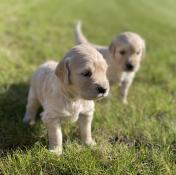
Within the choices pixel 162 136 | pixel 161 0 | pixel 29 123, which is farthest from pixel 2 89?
pixel 161 0

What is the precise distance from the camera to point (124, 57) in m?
5.72

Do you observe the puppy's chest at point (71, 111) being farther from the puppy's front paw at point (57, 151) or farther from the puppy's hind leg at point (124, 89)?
the puppy's hind leg at point (124, 89)

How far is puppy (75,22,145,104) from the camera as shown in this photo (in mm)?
5645

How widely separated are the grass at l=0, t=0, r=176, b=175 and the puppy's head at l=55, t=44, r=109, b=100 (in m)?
0.59

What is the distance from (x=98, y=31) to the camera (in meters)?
10.8

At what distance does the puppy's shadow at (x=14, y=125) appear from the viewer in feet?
13.9

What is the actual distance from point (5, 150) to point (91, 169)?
37.5 inches

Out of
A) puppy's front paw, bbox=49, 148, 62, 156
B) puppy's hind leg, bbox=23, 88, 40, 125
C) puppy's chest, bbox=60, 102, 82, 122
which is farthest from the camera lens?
puppy's hind leg, bbox=23, 88, 40, 125

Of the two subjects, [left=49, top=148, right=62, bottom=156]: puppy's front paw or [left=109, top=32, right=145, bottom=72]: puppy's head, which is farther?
[left=109, top=32, right=145, bottom=72]: puppy's head

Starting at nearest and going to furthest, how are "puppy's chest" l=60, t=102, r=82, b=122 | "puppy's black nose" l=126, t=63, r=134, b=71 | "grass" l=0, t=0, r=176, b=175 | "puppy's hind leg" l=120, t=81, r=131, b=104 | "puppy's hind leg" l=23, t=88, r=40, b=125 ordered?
1. "grass" l=0, t=0, r=176, b=175
2. "puppy's chest" l=60, t=102, r=82, b=122
3. "puppy's hind leg" l=23, t=88, r=40, b=125
4. "puppy's black nose" l=126, t=63, r=134, b=71
5. "puppy's hind leg" l=120, t=81, r=131, b=104

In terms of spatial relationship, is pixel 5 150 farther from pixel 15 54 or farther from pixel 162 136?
pixel 15 54

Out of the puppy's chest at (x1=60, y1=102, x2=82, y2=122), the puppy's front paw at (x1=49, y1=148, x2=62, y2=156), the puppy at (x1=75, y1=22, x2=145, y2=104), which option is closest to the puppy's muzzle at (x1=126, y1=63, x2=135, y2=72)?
the puppy at (x1=75, y1=22, x2=145, y2=104)

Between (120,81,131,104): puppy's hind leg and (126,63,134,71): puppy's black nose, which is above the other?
(126,63,134,71): puppy's black nose

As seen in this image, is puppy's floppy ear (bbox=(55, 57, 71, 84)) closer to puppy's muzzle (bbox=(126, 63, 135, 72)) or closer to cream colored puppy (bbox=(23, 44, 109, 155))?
cream colored puppy (bbox=(23, 44, 109, 155))
